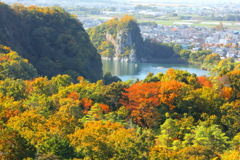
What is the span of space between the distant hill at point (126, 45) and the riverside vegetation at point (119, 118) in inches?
1370

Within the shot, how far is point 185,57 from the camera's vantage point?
54.8 meters

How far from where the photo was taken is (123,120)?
50.8 feet

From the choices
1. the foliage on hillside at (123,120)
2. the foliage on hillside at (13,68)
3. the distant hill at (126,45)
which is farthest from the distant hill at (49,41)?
the distant hill at (126,45)

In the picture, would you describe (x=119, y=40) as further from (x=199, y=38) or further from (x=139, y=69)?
(x=199, y=38)

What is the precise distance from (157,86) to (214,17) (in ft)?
304

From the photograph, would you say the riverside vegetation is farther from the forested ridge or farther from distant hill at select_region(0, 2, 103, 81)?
distant hill at select_region(0, 2, 103, 81)

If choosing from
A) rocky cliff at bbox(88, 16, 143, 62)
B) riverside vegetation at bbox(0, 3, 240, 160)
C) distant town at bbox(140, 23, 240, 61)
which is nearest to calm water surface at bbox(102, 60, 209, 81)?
rocky cliff at bbox(88, 16, 143, 62)

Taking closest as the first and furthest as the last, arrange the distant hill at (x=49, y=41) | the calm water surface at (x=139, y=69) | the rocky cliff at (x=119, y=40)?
the distant hill at (x=49, y=41), the calm water surface at (x=139, y=69), the rocky cliff at (x=119, y=40)

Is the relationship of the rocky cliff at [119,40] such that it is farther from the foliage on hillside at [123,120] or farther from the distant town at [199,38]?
the foliage on hillside at [123,120]

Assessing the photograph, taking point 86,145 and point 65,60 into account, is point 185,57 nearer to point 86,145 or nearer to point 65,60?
point 65,60

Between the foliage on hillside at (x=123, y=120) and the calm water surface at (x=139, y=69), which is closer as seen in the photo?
the foliage on hillside at (x=123, y=120)

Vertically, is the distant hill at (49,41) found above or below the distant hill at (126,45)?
above

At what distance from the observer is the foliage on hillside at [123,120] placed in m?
9.88

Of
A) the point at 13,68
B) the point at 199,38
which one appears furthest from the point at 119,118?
the point at 199,38
